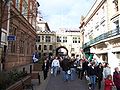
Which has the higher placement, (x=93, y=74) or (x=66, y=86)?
(x=93, y=74)

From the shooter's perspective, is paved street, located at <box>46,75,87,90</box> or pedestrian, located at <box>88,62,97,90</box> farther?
paved street, located at <box>46,75,87,90</box>

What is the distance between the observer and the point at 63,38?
3258 inches

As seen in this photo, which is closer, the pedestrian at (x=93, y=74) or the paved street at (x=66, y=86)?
the pedestrian at (x=93, y=74)

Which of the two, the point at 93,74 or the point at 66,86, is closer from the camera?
the point at 93,74

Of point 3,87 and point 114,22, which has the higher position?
point 114,22

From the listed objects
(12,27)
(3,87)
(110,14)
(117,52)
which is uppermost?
(110,14)

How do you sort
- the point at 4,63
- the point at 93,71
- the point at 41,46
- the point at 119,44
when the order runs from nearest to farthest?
the point at 93,71 → the point at 4,63 → the point at 119,44 → the point at 41,46

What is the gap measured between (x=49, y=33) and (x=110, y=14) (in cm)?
5121

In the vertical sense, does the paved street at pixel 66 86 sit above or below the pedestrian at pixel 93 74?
below

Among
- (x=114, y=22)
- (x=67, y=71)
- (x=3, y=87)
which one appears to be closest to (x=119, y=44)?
(x=114, y=22)

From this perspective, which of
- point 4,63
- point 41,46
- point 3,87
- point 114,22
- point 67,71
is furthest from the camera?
point 41,46

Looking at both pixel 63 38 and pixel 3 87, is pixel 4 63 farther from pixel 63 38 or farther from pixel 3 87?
pixel 63 38

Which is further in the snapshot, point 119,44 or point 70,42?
point 70,42

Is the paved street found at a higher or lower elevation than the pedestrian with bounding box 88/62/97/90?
lower
